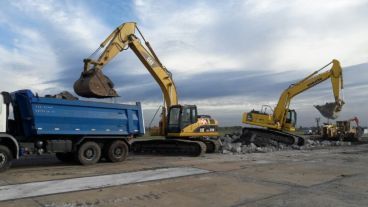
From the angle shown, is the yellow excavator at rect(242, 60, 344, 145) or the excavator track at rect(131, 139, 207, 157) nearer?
the excavator track at rect(131, 139, 207, 157)

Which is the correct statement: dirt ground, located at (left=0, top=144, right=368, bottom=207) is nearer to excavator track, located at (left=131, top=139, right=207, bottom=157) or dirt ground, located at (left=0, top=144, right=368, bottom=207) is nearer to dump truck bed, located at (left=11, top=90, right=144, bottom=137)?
dump truck bed, located at (left=11, top=90, right=144, bottom=137)

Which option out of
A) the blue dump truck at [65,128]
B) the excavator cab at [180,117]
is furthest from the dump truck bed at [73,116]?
the excavator cab at [180,117]

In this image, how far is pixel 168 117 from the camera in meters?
22.3

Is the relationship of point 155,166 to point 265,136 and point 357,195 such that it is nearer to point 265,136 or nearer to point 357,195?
point 357,195

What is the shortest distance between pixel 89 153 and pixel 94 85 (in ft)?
8.92

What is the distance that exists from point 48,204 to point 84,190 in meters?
1.56

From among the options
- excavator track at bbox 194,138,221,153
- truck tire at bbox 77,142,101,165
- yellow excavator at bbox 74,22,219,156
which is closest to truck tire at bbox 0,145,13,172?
truck tire at bbox 77,142,101,165

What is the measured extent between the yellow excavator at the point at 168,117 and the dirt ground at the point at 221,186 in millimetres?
5273

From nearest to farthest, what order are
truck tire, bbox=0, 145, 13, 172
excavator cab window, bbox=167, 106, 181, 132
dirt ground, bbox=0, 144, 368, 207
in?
1. dirt ground, bbox=0, 144, 368, 207
2. truck tire, bbox=0, 145, 13, 172
3. excavator cab window, bbox=167, 106, 181, 132

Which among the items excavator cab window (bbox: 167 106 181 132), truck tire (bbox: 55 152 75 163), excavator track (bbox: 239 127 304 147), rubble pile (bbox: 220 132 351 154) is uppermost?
excavator cab window (bbox: 167 106 181 132)

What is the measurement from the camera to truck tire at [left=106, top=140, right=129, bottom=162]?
1734 centimetres

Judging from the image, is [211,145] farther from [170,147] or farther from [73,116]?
[73,116]

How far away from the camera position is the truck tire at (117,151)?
17344 millimetres

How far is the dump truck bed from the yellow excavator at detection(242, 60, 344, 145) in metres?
13.3
